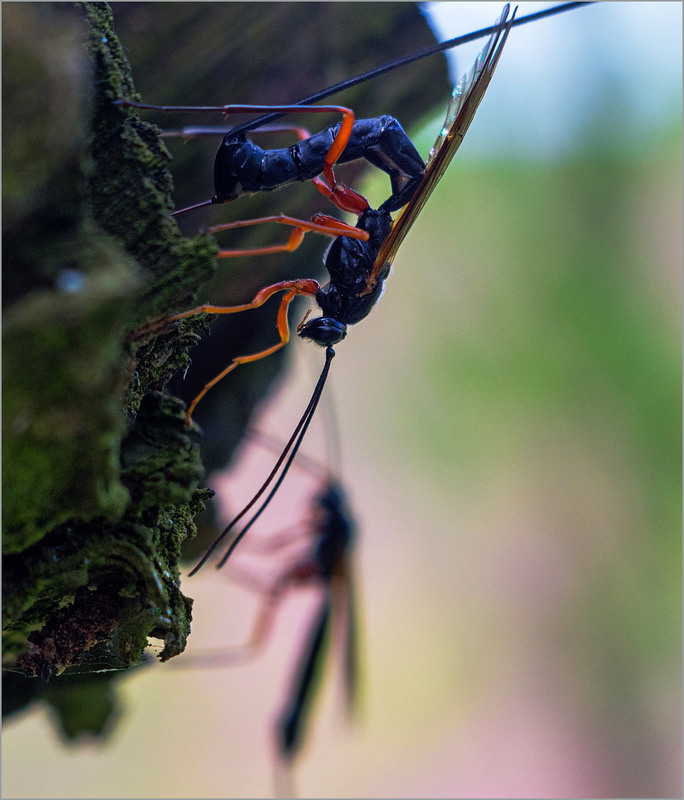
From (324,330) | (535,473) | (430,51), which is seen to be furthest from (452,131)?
(535,473)

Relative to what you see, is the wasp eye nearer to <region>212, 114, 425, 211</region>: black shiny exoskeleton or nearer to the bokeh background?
<region>212, 114, 425, 211</region>: black shiny exoskeleton

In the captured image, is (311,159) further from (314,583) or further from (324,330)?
(314,583)

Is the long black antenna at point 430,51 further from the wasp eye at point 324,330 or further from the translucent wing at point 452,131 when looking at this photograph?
the wasp eye at point 324,330

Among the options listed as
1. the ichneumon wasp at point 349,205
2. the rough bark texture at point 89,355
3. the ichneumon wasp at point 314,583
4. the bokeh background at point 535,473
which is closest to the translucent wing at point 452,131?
the ichneumon wasp at point 349,205

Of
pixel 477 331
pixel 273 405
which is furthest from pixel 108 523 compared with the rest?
pixel 477 331

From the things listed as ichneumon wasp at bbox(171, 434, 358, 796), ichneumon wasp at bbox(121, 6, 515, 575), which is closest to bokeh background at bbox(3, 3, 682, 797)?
ichneumon wasp at bbox(171, 434, 358, 796)

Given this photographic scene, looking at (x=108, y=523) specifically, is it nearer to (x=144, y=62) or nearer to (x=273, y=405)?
Result: (x=144, y=62)

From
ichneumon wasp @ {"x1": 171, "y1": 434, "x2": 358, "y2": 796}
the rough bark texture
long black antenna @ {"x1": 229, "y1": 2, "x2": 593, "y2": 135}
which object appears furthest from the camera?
ichneumon wasp @ {"x1": 171, "y1": 434, "x2": 358, "y2": 796}
